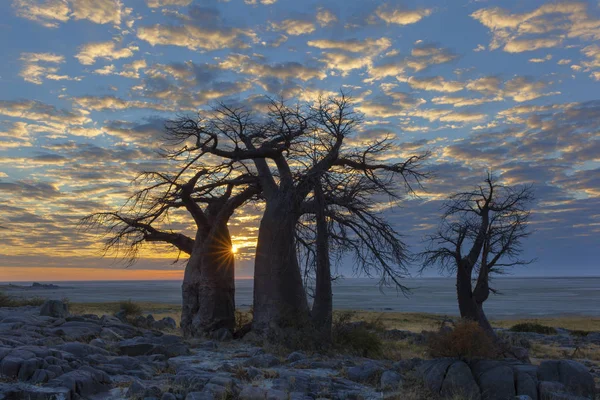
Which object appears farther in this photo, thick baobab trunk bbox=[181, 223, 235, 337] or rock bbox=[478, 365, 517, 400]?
thick baobab trunk bbox=[181, 223, 235, 337]

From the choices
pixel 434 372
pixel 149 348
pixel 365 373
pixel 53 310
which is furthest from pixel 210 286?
pixel 434 372

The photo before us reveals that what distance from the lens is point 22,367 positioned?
8883 mm

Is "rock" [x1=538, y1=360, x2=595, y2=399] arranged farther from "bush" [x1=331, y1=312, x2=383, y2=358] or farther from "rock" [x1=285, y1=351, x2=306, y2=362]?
"bush" [x1=331, y1=312, x2=383, y2=358]

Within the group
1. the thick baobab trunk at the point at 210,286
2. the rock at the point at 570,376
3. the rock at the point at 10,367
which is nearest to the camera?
the rock at the point at 10,367

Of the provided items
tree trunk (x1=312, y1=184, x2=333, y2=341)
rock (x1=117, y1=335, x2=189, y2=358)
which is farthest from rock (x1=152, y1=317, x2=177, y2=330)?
tree trunk (x1=312, y1=184, x2=333, y2=341)

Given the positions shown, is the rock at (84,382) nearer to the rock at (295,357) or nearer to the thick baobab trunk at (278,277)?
the rock at (295,357)

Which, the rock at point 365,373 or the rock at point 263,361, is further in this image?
the rock at point 263,361

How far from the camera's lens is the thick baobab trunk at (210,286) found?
55.9 feet

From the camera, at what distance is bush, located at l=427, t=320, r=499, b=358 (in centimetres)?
1055

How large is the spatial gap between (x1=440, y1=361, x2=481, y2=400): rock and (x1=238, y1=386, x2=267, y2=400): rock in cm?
330

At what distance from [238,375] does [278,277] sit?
5.39 meters

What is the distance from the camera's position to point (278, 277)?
604 inches

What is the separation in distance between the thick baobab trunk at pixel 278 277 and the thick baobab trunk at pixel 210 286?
1896 mm

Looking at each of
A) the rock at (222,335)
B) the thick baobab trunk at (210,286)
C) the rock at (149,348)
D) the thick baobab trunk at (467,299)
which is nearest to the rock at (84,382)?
the rock at (149,348)
